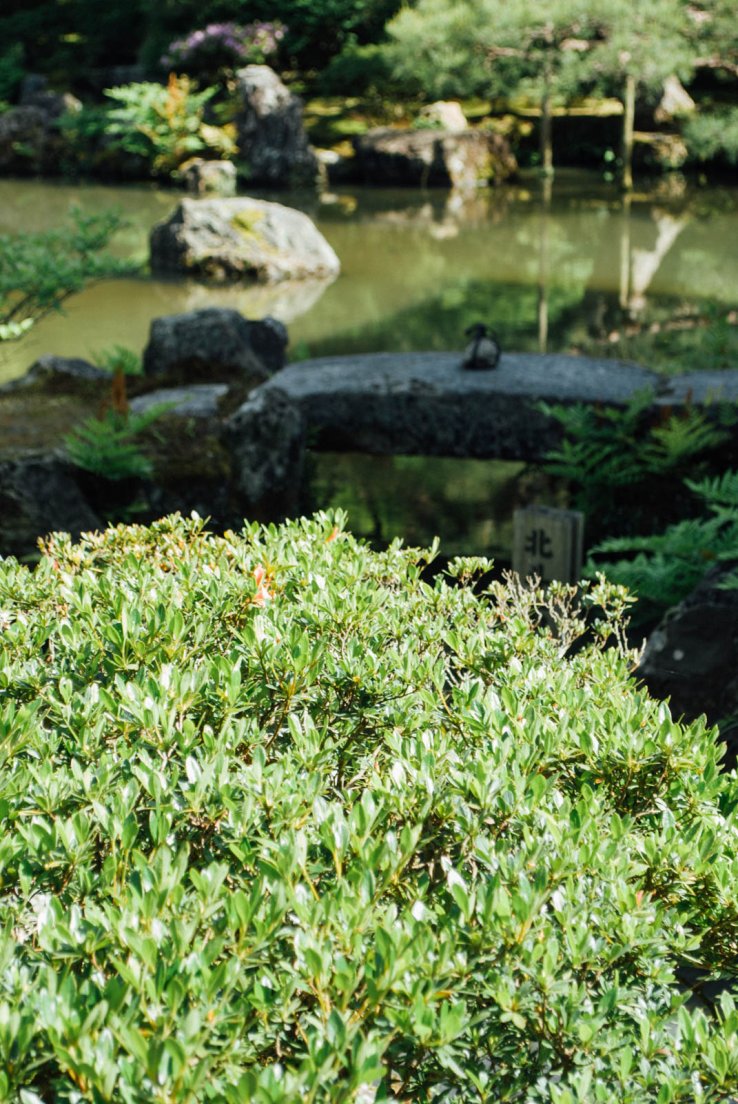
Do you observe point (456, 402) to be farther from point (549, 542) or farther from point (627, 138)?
point (627, 138)

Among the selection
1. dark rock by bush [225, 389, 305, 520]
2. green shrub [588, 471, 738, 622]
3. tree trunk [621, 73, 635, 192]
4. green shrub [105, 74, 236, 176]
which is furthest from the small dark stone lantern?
green shrub [105, 74, 236, 176]

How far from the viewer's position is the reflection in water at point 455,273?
39.7ft

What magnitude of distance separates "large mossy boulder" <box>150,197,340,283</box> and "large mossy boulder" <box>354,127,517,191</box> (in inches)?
324

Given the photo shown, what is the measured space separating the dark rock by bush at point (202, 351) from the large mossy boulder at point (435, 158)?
48.9 ft

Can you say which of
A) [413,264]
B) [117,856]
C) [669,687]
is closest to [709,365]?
[669,687]

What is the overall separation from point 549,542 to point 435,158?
61.8 ft

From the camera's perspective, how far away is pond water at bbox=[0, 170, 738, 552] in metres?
8.29

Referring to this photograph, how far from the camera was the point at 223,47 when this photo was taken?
87.8ft

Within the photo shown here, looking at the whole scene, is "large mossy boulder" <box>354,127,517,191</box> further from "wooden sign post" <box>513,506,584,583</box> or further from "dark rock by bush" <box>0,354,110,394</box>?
"wooden sign post" <box>513,506,584,583</box>

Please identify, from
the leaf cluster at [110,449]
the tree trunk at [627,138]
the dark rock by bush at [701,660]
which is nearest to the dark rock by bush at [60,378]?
the leaf cluster at [110,449]

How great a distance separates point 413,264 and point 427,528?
8.77 meters

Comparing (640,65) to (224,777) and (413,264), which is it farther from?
(224,777)

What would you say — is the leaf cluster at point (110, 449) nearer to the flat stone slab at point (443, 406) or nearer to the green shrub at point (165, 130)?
the flat stone slab at point (443, 406)

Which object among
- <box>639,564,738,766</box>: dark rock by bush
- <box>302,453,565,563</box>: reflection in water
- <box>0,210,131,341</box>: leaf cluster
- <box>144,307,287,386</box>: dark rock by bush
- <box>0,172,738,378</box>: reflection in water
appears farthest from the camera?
<box>0,172,738,378</box>: reflection in water
